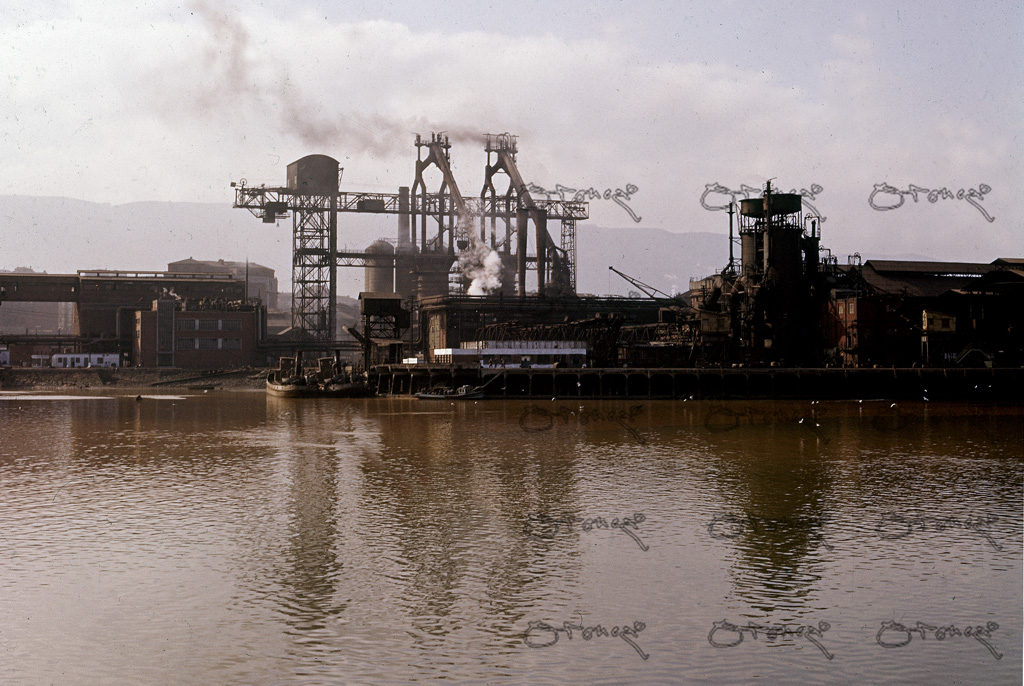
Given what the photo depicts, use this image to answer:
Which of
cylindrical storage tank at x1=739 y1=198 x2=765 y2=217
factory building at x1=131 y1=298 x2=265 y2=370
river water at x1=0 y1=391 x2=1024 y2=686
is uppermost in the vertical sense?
cylindrical storage tank at x1=739 y1=198 x2=765 y2=217

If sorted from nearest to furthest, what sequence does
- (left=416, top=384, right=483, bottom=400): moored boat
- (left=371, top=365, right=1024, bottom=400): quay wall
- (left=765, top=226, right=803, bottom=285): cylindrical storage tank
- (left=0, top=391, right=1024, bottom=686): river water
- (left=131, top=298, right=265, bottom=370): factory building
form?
(left=0, top=391, right=1024, bottom=686): river water, (left=416, top=384, right=483, bottom=400): moored boat, (left=371, top=365, right=1024, bottom=400): quay wall, (left=765, top=226, right=803, bottom=285): cylindrical storage tank, (left=131, top=298, right=265, bottom=370): factory building

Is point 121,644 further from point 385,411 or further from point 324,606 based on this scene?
point 385,411

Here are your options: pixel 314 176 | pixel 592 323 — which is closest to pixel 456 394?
pixel 592 323

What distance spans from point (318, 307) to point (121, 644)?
13474 centimetres

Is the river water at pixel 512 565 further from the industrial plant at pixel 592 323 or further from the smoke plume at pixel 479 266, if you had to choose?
the smoke plume at pixel 479 266

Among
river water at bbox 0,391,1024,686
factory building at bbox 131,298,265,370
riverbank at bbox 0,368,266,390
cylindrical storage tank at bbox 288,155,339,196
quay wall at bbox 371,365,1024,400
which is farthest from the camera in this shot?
cylindrical storage tank at bbox 288,155,339,196

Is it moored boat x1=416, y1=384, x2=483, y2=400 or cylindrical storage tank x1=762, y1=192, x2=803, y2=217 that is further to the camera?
cylindrical storage tank x1=762, y1=192, x2=803, y2=217

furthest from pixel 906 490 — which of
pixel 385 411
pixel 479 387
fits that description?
pixel 479 387

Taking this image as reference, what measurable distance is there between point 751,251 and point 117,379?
8543 centimetres

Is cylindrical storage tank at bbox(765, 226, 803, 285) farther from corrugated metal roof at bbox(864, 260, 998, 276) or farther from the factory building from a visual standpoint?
the factory building

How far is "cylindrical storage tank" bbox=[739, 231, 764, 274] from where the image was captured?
107 meters

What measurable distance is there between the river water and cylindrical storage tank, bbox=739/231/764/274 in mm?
59401

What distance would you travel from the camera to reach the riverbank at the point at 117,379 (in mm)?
124312

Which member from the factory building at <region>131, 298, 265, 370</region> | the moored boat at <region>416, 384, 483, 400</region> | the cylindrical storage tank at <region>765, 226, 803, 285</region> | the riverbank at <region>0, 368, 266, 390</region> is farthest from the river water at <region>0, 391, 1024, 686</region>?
the factory building at <region>131, 298, 265, 370</region>
